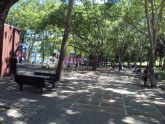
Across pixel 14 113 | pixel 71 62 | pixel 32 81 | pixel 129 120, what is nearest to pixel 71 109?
pixel 129 120

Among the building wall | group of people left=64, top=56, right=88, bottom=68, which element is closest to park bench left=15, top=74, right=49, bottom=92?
the building wall

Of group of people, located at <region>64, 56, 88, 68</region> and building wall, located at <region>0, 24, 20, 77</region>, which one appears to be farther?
group of people, located at <region>64, 56, 88, 68</region>

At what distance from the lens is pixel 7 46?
25172 mm

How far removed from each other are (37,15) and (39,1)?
6.62 meters

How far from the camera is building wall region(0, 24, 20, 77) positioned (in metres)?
24.5

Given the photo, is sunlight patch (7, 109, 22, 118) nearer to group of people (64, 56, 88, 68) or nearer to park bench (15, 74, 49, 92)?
park bench (15, 74, 49, 92)

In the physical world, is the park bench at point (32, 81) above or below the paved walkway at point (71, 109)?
above

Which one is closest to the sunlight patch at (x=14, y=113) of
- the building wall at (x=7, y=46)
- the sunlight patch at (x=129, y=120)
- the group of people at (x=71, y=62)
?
the sunlight patch at (x=129, y=120)

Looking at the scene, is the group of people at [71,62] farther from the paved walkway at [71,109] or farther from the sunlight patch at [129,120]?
the sunlight patch at [129,120]

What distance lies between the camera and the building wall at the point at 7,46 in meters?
24.5

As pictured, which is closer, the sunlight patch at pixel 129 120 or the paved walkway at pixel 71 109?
the paved walkway at pixel 71 109

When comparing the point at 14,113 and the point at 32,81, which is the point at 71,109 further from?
the point at 32,81

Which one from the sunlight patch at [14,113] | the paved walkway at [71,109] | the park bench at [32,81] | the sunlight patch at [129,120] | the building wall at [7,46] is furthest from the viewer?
the building wall at [7,46]

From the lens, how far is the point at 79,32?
5472cm
